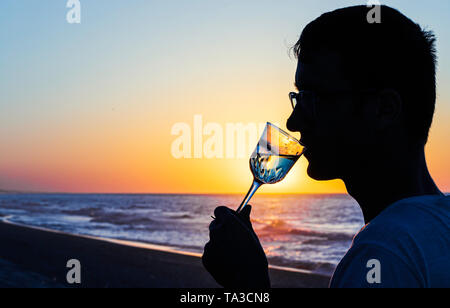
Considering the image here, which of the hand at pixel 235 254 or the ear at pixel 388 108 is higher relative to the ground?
the ear at pixel 388 108

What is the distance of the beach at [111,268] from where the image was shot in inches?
413

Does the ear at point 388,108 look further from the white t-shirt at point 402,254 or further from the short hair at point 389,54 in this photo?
the white t-shirt at point 402,254

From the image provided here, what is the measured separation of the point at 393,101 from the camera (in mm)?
1412

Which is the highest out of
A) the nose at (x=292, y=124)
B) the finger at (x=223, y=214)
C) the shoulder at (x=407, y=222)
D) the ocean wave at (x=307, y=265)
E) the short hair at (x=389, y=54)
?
Answer: the short hair at (x=389, y=54)

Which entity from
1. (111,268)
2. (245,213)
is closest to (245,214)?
(245,213)

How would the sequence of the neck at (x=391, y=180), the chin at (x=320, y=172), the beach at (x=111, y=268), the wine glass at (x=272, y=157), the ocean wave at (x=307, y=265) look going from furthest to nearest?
the ocean wave at (x=307, y=265)
the beach at (x=111, y=268)
the wine glass at (x=272, y=157)
the chin at (x=320, y=172)
the neck at (x=391, y=180)

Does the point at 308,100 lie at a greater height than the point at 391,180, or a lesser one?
greater

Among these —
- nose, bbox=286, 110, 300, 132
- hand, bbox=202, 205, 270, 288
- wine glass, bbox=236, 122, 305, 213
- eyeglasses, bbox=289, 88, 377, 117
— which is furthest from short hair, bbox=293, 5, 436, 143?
hand, bbox=202, 205, 270, 288

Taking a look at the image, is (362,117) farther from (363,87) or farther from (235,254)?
(235,254)

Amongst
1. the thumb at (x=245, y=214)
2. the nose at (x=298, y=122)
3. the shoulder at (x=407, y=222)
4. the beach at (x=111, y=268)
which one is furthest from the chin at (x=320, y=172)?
the beach at (x=111, y=268)

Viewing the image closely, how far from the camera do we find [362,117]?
1471 mm

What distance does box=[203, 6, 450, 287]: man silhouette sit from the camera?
55.7 inches

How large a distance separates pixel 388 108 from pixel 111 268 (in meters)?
12.1
